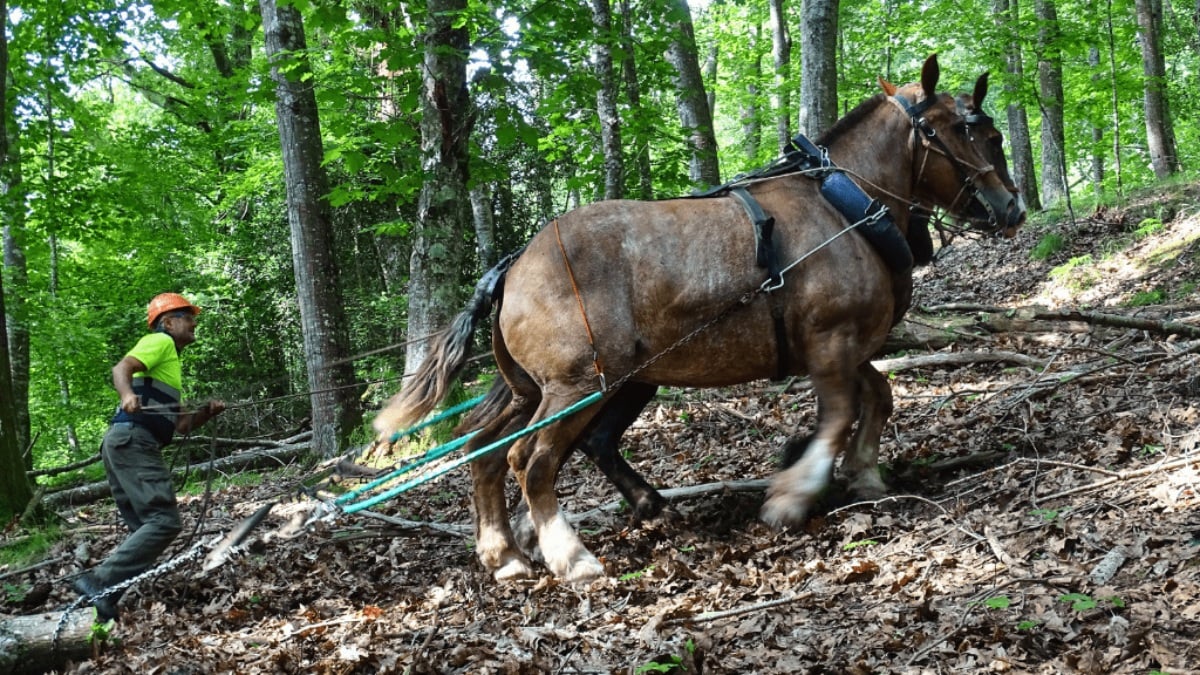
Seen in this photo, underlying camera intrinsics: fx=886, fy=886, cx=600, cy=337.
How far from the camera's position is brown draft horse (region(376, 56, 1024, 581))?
5.13m

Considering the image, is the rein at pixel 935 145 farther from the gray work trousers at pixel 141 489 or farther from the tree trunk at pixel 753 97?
the tree trunk at pixel 753 97

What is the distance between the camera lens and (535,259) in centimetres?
527

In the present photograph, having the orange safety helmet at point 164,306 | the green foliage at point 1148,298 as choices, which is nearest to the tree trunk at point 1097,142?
the green foliage at point 1148,298

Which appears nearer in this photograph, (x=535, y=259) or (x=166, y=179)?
(x=535, y=259)

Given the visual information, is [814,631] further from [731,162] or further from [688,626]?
[731,162]

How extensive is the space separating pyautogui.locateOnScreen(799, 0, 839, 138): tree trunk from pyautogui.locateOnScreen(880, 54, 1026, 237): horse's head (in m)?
3.02

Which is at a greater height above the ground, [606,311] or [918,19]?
[918,19]

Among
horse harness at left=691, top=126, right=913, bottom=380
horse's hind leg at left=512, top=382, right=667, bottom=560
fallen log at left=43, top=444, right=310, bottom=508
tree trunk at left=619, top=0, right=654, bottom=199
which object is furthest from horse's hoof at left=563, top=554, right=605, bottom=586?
tree trunk at left=619, top=0, right=654, bottom=199

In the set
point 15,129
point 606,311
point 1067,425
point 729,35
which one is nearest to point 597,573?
point 606,311

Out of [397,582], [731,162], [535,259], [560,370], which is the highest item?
[731,162]

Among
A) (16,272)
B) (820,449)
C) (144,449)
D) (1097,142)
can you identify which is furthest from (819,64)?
(1097,142)

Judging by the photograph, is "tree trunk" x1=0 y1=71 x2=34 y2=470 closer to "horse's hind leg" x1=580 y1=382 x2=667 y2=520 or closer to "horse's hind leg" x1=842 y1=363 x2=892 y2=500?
"horse's hind leg" x1=580 y1=382 x2=667 y2=520

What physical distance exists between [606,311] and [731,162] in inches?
1054

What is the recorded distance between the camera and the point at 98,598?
485cm
